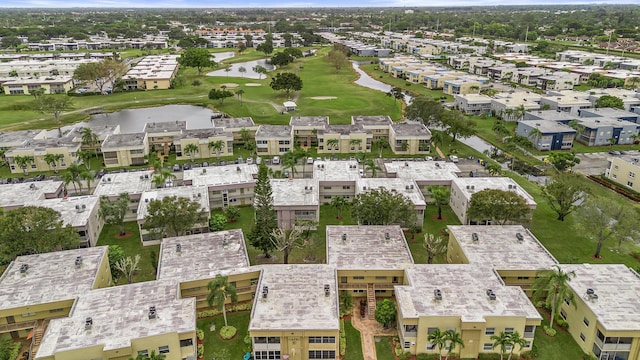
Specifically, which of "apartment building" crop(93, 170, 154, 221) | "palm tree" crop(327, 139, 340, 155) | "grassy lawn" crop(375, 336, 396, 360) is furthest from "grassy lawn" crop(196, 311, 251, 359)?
"palm tree" crop(327, 139, 340, 155)

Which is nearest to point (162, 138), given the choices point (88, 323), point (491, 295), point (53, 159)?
point (53, 159)

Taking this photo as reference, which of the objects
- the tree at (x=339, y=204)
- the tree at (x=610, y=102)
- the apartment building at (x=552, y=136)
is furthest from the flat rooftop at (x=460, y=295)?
the tree at (x=610, y=102)

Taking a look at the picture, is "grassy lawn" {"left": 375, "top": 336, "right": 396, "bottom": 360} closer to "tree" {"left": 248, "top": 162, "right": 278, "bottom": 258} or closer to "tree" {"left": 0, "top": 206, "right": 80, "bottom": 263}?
"tree" {"left": 248, "top": 162, "right": 278, "bottom": 258}

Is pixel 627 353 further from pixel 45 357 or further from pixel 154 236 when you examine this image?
pixel 154 236

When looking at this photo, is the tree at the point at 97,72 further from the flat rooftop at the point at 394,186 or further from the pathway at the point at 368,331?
the pathway at the point at 368,331

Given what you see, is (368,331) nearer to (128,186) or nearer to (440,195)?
(440,195)

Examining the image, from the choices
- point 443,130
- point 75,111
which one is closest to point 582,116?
point 443,130
